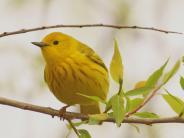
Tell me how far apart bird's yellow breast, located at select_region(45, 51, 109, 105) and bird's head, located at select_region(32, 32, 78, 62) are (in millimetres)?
43

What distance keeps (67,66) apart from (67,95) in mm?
287

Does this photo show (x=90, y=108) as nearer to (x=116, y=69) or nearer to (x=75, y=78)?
(x=75, y=78)

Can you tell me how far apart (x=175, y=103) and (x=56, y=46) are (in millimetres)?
1648

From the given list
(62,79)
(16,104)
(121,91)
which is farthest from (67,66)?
(121,91)

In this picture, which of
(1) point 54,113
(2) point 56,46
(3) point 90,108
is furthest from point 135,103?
(2) point 56,46

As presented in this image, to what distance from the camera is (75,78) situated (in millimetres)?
2768

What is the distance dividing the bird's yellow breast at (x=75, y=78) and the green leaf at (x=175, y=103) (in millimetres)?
1121

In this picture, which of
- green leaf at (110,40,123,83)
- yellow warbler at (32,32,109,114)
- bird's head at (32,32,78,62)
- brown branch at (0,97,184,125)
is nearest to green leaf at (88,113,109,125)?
brown branch at (0,97,184,125)

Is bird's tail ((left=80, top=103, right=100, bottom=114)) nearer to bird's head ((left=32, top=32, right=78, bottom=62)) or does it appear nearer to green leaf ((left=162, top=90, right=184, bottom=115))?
bird's head ((left=32, top=32, right=78, bottom=62))

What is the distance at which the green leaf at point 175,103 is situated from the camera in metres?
1.50

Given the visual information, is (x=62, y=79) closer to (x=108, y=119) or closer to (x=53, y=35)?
(x=53, y=35)

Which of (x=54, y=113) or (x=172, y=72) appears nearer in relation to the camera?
(x=172, y=72)

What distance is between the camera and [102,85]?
2.78 m

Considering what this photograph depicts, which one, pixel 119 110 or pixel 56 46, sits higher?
pixel 119 110
